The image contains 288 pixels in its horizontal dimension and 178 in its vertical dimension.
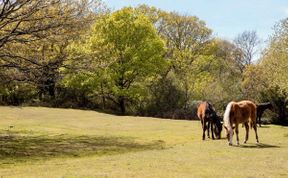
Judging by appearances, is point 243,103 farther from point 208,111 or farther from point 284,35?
point 284,35

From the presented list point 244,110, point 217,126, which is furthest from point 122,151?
point 244,110

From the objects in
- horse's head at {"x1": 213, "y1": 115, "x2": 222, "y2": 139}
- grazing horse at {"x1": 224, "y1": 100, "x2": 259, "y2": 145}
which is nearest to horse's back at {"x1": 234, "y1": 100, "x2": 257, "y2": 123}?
grazing horse at {"x1": 224, "y1": 100, "x2": 259, "y2": 145}

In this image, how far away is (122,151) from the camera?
19.7 meters

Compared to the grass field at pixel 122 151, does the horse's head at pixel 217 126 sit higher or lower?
higher

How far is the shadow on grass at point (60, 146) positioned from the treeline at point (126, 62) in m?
3.10

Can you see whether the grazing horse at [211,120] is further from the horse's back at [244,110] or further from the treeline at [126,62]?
the treeline at [126,62]

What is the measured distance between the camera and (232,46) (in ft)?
261

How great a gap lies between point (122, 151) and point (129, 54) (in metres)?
30.6

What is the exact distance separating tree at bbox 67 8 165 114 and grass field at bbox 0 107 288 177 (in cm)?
1369

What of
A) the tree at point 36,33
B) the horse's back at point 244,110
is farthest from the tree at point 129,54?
the horse's back at point 244,110

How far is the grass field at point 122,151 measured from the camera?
12.6 meters

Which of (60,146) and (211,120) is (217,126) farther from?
(60,146)

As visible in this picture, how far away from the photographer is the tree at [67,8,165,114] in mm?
48719

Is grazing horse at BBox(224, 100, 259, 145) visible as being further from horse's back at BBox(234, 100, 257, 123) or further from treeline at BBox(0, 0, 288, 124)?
treeline at BBox(0, 0, 288, 124)
